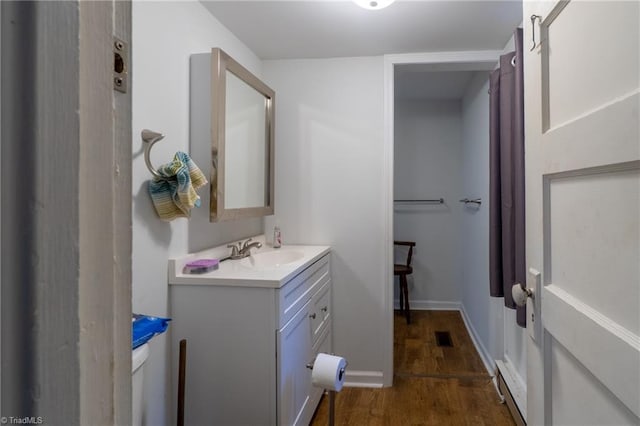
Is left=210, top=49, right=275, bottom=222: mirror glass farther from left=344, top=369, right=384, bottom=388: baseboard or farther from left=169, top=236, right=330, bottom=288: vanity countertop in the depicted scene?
left=344, top=369, right=384, bottom=388: baseboard

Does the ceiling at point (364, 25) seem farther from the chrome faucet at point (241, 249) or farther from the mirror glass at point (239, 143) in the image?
the chrome faucet at point (241, 249)

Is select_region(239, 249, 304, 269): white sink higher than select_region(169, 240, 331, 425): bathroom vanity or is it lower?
higher

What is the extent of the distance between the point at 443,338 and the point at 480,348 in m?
0.36

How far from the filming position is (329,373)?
1.46 metres

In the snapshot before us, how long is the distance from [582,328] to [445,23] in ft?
5.73

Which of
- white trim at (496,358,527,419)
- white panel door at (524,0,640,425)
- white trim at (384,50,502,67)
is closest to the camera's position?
white panel door at (524,0,640,425)

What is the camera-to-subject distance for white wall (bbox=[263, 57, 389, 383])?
7.94 ft

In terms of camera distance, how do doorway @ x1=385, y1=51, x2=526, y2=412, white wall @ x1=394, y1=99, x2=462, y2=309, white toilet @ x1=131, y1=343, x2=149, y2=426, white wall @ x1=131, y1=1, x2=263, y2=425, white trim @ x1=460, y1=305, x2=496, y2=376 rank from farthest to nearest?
white wall @ x1=394, y1=99, x2=462, y2=309, doorway @ x1=385, y1=51, x2=526, y2=412, white trim @ x1=460, y1=305, x2=496, y2=376, white wall @ x1=131, y1=1, x2=263, y2=425, white toilet @ x1=131, y1=343, x2=149, y2=426

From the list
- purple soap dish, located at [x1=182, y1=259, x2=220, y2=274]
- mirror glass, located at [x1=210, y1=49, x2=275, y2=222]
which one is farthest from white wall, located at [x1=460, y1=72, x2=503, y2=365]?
purple soap dish, located at [x1=182, y1=259, x2=220, y2=274]

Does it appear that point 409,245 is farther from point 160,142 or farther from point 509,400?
point 160,142

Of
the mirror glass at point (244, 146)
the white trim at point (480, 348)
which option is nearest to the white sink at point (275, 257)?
the mirror glass at point (244, 146)

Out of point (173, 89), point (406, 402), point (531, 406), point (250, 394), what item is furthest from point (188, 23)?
point (406, 402)

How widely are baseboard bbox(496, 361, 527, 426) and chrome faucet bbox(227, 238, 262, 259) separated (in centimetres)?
168

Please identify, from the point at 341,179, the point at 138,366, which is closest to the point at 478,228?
the point at 341,179
